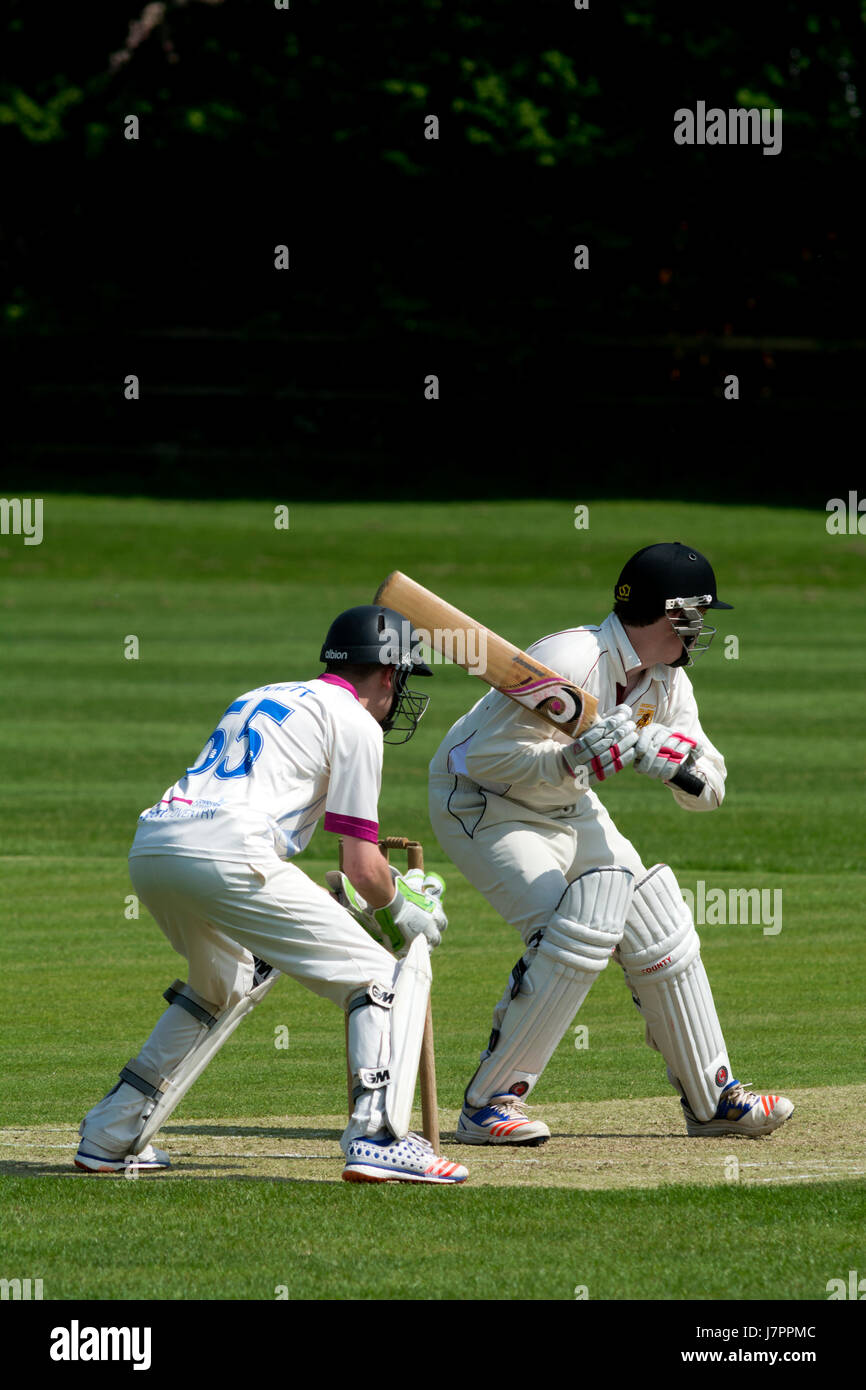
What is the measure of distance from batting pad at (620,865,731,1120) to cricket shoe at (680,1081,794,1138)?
0.13 ft

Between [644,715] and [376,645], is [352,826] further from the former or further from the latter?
[644,715]

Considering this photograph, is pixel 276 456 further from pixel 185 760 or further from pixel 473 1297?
pixel 473 1297

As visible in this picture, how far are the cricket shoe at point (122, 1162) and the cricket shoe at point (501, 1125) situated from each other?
113cm

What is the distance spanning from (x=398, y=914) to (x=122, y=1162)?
115 cm

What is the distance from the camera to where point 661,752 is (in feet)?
23.3

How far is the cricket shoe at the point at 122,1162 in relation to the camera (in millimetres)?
6328

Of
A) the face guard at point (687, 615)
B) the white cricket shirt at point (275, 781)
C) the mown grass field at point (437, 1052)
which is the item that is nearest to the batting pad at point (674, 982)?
the mown grass field at point (437, 1052)

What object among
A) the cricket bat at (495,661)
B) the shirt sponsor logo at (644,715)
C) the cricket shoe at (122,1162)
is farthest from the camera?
the shirt sponsor logo at (644,715)
